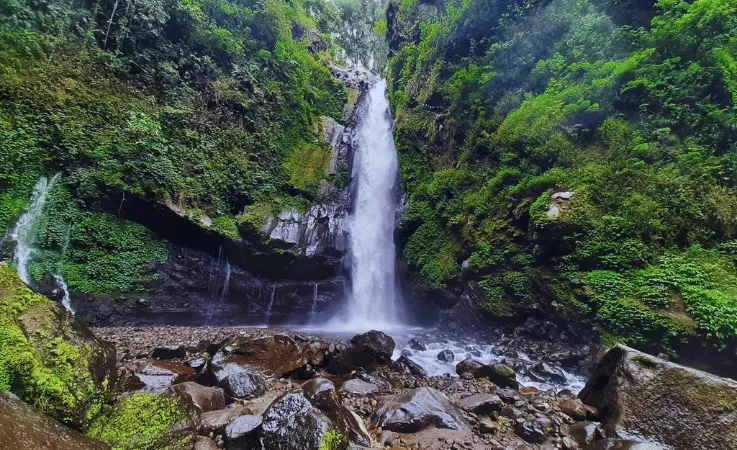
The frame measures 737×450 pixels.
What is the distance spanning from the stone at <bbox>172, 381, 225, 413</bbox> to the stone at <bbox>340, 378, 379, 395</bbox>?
2.04 metres

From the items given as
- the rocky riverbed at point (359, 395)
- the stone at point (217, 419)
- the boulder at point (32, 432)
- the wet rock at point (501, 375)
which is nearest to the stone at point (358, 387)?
the rocky riverbed at point (359, 395)

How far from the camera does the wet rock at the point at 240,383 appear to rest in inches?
205

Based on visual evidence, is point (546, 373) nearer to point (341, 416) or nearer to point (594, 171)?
point (341, 416)

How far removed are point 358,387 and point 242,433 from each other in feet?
9.01

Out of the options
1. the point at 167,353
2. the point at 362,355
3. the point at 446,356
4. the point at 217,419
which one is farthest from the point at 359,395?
the point at 167,353

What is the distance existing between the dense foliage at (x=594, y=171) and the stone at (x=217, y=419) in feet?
26.7

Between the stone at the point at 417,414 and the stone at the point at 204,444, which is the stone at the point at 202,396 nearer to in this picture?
the stone at the point at 204,444

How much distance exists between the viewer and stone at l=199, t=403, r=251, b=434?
375cm

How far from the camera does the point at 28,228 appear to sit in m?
9.70

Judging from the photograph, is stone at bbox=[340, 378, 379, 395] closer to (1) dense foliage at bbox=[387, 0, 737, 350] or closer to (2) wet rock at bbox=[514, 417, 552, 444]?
(2) wet rock at bbox=[514, 417, 552, 444]

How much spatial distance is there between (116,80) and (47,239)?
6.09 metres

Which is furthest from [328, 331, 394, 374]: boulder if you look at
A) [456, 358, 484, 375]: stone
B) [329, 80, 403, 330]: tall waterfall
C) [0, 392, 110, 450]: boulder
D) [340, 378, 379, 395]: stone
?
[329, 80, 403, 330]: tall waterfall

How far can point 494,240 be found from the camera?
11344mm

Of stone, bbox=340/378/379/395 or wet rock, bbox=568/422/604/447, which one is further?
stone, bbox=340/378/379/395
